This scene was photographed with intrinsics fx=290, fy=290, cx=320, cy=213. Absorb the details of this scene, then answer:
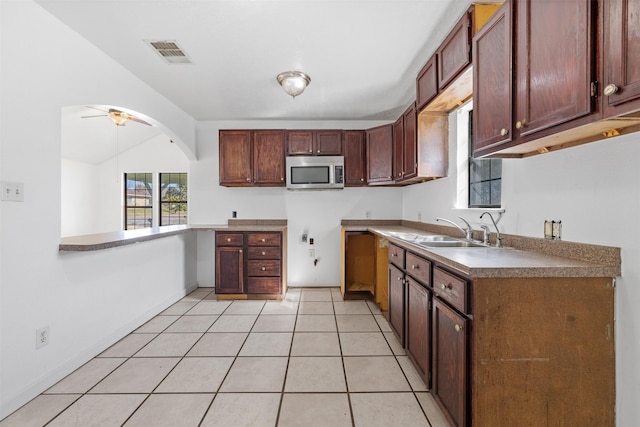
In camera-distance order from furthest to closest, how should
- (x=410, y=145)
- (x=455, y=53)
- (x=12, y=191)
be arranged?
(x=410, y=145), (x=455, y=53), (x=12, y=191)

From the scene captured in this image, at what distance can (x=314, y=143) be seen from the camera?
156 inches

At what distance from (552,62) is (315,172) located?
2.90 m

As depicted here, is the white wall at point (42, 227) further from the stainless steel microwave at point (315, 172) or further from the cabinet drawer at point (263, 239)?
the stainless steel microwave at point (315, 172)

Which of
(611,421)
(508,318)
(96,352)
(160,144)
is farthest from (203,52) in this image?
(160,144)

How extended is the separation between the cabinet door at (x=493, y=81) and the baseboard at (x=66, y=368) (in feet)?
9.98

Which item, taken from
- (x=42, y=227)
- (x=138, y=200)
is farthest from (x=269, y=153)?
(x=138, y=200)

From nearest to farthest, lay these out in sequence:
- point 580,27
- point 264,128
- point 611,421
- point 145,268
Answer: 1. point 580,27
2. point 611,421
3. point 145,268
4. point 264,128

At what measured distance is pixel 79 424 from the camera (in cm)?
160

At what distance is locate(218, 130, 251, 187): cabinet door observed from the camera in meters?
3.91

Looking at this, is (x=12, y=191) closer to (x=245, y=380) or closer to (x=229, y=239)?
(x=245, y=380)

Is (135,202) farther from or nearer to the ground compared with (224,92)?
nearer to the ground

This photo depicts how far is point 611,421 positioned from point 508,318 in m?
0.62

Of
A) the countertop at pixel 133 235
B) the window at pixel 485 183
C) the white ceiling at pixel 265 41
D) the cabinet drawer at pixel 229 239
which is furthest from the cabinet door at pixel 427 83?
the cabinet drawer at pixel 229 239

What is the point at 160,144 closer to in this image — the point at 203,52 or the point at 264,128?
the point at 264,128
